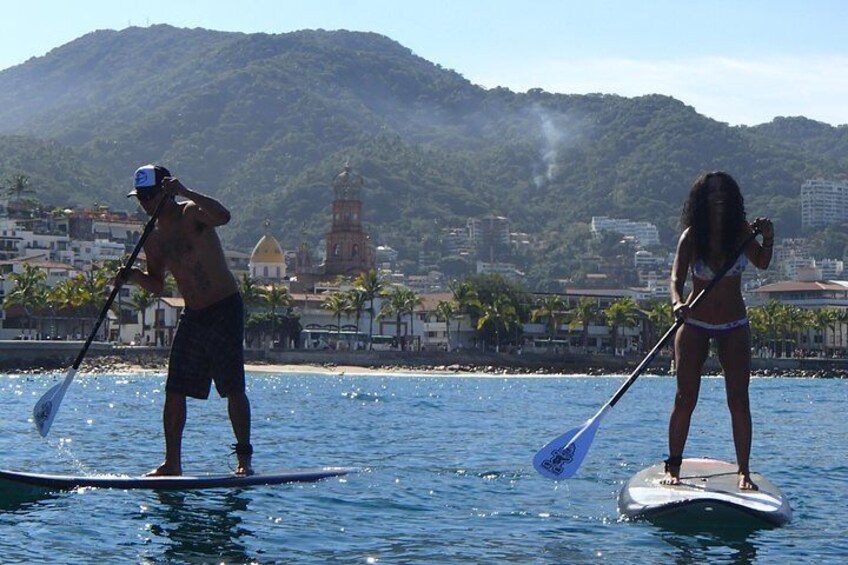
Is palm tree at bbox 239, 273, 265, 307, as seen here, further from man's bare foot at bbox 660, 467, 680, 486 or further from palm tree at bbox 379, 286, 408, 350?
man's bare foot at bbox 660, 467, 680, 486

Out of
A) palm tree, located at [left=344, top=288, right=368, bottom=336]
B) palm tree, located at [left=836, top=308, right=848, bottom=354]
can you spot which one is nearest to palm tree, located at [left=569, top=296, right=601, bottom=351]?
palm tree, located at [left=344, top=288, right=368, bottom=336]

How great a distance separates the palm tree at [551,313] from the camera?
138 metres

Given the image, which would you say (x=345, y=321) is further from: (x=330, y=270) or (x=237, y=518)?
(x=237, y=518)

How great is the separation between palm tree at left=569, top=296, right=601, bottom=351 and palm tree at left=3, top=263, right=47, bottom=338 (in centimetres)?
5007

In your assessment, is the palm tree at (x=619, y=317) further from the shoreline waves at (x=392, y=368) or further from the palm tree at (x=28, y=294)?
the palm tree at (x=28, y=294)

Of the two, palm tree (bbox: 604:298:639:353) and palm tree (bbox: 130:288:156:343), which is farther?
palm tree (bbox: 604:298:639:353)

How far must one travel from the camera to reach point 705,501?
1116 cm

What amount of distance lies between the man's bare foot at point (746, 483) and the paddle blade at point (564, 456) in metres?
1.27

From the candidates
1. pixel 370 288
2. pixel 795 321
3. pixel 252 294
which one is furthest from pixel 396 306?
pixel 795 321

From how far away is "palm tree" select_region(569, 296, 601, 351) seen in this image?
138 metres

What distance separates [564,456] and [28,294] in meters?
100.0

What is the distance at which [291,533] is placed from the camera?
10773 millimetres

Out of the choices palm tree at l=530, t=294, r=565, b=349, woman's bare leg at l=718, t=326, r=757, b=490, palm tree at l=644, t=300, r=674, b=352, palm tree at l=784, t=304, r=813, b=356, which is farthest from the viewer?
palm tree at l=784, t=304, r=813, b=356

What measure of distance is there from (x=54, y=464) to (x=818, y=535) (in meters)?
7.99
